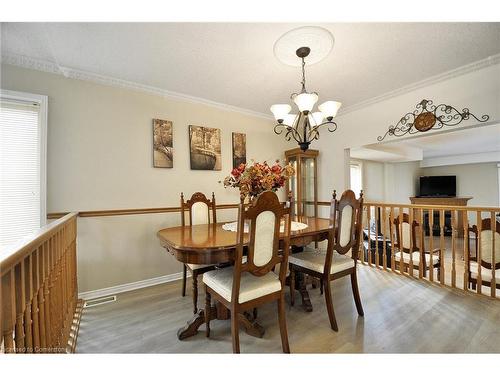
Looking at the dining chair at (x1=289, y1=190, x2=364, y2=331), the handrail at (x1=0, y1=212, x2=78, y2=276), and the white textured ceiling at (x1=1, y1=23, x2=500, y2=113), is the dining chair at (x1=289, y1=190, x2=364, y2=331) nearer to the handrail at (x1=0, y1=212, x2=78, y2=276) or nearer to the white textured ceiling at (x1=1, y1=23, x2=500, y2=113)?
the white textured ceiling at (x1=1, y1=23, x2=500, y2=113)

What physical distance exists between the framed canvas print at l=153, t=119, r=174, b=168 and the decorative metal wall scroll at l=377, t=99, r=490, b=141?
2874 mm

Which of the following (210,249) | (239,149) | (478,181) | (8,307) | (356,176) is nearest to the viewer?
(8,307)

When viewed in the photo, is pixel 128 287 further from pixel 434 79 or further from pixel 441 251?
pixel 434 79

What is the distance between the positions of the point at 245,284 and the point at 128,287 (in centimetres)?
176

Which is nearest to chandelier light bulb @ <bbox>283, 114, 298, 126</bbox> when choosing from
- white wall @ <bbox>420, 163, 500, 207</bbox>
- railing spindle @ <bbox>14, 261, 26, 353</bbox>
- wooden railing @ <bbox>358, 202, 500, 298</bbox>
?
wooden railing @ <bbox>358, 202, 500, 298</bbox>

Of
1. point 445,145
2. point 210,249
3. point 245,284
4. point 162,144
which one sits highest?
point 445,145

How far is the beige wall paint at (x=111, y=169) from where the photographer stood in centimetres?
220

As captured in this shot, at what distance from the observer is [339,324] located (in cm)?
176

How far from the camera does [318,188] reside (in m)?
3.87

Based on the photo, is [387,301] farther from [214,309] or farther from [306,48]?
[306,48]

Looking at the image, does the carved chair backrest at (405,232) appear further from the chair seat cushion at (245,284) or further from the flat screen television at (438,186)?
the flat screen television at (438,186)

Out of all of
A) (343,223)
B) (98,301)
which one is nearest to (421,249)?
(343,223)
